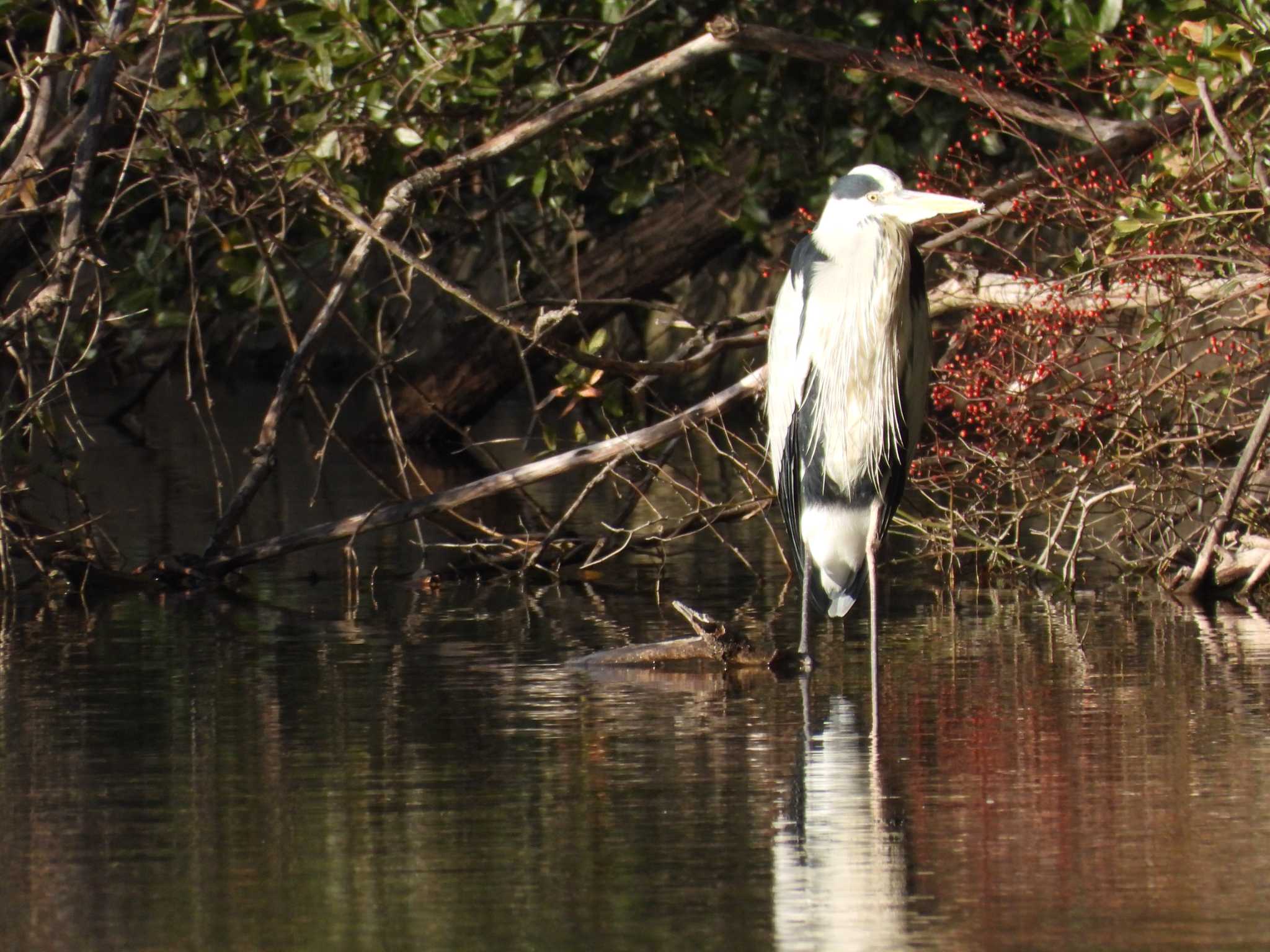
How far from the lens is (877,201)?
627 cm

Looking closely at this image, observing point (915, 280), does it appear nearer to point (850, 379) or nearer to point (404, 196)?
point (850, 379)

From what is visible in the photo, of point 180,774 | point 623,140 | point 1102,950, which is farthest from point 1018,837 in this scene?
point 623,140

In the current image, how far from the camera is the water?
3508mm

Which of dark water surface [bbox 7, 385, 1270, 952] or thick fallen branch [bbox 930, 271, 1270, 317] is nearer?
dark water surface [bbox 7, 385, 1270, 952]

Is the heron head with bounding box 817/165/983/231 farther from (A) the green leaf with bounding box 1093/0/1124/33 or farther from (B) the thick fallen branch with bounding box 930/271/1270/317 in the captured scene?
(A) the green leaf with bounding box 1093/0/1124/33

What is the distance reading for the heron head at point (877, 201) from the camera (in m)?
6.14

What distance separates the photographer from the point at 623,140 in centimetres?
1026

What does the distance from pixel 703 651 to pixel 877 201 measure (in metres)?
1.42

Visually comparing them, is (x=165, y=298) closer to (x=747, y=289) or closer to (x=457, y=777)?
(x=457, y=777)

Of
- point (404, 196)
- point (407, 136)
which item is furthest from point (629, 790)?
point (407, 136)

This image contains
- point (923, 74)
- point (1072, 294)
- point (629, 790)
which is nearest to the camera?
point (629, 790)

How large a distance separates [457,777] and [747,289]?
1503 centimetres

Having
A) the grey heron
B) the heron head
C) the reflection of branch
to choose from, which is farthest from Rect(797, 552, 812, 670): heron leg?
the reflection of branch

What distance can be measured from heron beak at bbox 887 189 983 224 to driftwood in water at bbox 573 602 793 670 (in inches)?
51.3
